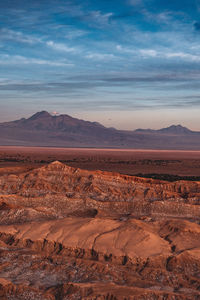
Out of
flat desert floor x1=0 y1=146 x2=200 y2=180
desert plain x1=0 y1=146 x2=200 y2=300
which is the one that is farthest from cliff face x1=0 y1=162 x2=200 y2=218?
flat desert floor x1=0 y1=146 x2=200 y2=180

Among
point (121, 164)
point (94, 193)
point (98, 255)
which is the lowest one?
point (121, 164)

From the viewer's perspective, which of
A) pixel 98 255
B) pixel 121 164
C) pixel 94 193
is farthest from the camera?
pixel 121 164

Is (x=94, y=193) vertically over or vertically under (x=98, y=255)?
over

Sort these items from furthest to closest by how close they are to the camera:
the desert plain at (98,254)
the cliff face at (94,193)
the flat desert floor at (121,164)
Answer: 1. the flat desert floor at (121,164)
2. the cliff face at (94,193)
3. the desert plain at (98,254)

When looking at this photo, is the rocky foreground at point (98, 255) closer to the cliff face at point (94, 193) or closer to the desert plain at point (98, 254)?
the desert plain at point (98, 254)

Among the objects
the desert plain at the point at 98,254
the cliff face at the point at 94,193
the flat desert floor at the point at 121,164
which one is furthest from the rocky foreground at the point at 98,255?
the flat desert floor at the point at 121,164

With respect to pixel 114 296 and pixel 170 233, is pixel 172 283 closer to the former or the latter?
pixel 114 296

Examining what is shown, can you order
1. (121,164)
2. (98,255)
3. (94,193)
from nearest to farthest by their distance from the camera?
(98,255) < (94,193) < (121,164)

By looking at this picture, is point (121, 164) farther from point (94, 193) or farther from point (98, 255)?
point (98, 255)

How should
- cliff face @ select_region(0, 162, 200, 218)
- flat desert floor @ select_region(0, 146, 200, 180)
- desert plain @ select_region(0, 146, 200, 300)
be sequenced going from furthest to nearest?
flat desert floor @ select_region(0, 146, 200, 180), cliff face @ select_region(0, 162, 200, 218), desert plain @ select_region(0, 146, 200, 300)

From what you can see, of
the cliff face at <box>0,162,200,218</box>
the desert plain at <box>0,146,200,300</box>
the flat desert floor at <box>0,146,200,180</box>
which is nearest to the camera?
the desert plain at <box>0,146,200,300</box>

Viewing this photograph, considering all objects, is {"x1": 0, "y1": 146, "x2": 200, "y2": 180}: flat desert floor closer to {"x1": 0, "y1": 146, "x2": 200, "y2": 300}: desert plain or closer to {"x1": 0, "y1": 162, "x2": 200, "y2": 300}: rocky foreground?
{"x1": 0, "y1": 146, "x2": 200, "y2": 300}: desert plain

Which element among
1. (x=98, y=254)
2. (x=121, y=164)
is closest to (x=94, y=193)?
(x=98, y=254)
